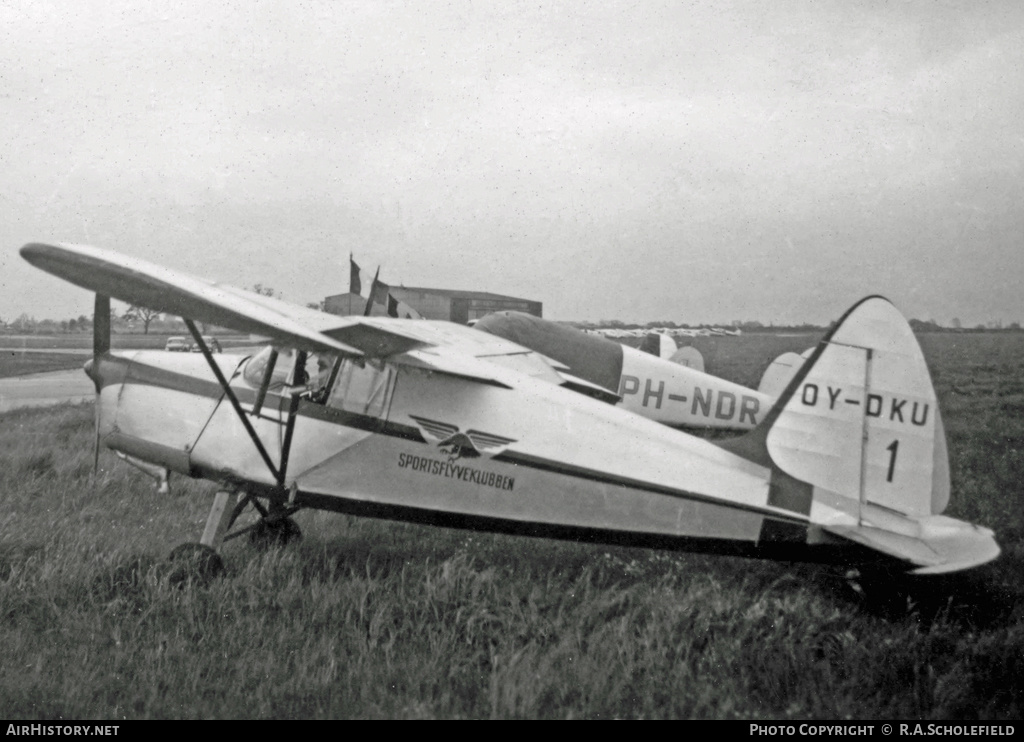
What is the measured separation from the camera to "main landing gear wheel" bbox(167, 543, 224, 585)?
14.1 ft

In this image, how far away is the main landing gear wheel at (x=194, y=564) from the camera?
4293 millimetres

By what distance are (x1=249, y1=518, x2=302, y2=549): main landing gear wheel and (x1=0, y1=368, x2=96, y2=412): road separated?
47.5ft

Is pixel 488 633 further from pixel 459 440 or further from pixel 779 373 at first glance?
pixel 779 373

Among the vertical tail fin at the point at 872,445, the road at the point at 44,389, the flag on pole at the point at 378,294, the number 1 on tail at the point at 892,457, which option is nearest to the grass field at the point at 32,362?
the road at the point at 44,389

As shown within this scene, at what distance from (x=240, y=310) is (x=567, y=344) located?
5509 millimetres

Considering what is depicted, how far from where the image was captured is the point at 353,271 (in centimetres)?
775

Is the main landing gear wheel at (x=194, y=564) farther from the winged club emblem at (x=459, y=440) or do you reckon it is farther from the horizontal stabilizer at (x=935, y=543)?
the horizontal stabilizer at (x=935, y=543)

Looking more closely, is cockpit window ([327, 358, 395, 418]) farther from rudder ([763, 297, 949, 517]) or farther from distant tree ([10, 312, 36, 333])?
distant tree ([10, 312, 36, 333])

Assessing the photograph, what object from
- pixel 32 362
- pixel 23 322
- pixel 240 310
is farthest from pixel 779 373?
pixel 32 362

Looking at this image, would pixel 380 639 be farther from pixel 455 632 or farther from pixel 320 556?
pixel 320 556

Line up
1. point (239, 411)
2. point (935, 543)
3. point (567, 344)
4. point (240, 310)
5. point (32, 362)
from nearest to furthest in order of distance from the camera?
point (935, 543), point (240, 310), point (239, 411), point (567, 344), point (32, 362)

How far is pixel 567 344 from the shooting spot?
8.71m
